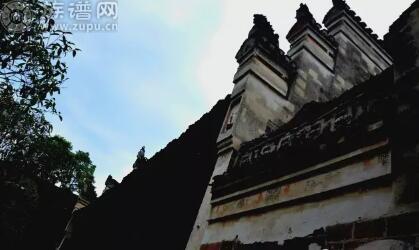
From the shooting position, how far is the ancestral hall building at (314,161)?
9.59 feet

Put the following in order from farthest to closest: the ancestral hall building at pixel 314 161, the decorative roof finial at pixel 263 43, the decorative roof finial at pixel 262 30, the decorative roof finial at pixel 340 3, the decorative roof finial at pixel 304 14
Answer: the decorative roof finial at pixel 340 3 → the decorative roof finial at pixel 304 14 → the decorative roof finial at pixel 262 30 → the decorative roof finial at pixel 263 43 → the ancestral hall building at pixel 314 161

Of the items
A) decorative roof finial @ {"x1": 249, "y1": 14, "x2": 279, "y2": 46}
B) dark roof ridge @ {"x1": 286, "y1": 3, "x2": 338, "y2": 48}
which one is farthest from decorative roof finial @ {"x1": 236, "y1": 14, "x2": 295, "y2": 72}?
dark roof ridge @ {"x1": 286, "y1": 3, "x2": 338, "y2": 48}

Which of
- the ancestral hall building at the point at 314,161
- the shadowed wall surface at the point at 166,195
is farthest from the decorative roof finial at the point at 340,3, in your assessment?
the shadowed wall surface at the point at 166,195

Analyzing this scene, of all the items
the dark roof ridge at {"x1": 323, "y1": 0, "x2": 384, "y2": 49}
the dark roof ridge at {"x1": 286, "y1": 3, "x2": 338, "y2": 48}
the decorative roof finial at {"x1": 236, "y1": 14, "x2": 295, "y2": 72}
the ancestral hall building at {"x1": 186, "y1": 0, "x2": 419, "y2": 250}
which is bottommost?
the ancestral hall building at {"x1": 186, "y1": 0, "x2": 419, "y2": 250}

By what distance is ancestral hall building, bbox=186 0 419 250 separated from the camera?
292 centimetres

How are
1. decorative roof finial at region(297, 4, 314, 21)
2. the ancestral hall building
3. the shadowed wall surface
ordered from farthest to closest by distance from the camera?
decorative roof finial at region(297, 4, 314, 21), the shadowed wall surface, the ancestral hall building

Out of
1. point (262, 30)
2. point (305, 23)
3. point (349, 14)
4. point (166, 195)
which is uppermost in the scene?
point (349, 14)

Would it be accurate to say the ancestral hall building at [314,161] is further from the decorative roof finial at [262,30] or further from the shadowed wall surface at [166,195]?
the shadowed wall surface at [166,195]

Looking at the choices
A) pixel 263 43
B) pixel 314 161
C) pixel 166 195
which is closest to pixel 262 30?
pixel 263 43

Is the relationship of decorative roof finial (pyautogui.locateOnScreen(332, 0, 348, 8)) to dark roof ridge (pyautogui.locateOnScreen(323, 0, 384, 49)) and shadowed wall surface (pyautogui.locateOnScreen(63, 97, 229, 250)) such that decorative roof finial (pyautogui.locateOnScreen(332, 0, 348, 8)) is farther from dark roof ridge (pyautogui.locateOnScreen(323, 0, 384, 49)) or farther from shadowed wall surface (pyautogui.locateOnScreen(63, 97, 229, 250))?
shadowed wall surface (pyautogui.locateOnScreen(63, 97, 229, 250))

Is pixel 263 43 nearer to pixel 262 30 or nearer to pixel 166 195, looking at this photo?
pixel 262 30

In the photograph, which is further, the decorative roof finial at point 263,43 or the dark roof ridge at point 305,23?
the dark roof ridge at point 305,23

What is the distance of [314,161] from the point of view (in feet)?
13.2

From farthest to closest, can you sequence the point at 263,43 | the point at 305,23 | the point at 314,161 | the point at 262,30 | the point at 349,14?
the point at 349,14, the point at 305,23, the point at 262,30, the point at 263,43, the point at 314,161
